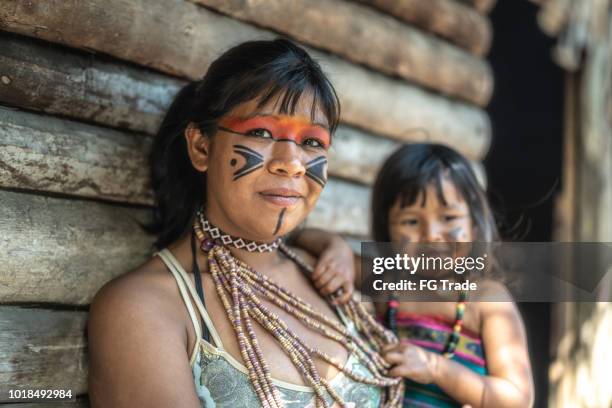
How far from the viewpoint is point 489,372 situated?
2494mm

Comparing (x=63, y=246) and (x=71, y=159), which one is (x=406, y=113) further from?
(x=63, y=246)

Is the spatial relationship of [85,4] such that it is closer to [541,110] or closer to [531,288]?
[531,288]

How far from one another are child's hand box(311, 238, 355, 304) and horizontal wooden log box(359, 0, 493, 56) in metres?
1.39

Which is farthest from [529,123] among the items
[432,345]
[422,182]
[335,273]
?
[335,273]

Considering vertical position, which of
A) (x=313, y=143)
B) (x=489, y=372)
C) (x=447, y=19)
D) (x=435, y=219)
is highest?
(x=447, y=19)

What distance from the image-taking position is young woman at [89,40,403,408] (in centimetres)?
181

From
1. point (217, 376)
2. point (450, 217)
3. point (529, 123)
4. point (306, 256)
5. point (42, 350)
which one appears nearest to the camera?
point (217, 376)

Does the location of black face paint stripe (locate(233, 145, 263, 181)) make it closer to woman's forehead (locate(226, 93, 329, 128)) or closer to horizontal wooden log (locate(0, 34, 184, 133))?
woman's forehead (locate(226, 93, 329, 128))

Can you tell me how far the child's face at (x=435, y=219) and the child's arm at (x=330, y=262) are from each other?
28cm

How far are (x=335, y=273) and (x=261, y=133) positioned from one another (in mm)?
629

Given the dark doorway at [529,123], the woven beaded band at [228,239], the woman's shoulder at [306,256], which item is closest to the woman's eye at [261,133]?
the woven beaded band at [228,239]

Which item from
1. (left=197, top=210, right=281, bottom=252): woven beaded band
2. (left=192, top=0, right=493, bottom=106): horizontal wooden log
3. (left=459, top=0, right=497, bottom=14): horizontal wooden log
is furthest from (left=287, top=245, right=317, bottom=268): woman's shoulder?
(left=459, top=0, right=497, bottom=14): horizontal wooden log

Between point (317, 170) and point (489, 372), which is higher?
point (317, 170)

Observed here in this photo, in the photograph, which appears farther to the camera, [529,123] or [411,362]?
[529,123]
